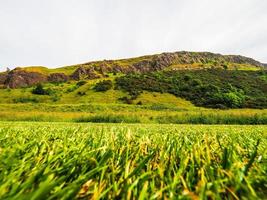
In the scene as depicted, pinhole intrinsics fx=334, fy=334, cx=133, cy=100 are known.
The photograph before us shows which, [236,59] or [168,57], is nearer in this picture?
[168,57]

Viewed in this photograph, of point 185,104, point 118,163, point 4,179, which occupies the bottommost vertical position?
point 185,104

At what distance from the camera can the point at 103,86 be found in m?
82.8

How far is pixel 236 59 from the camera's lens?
187 meters

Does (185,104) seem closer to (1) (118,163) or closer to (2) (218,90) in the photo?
(2) (218,90)

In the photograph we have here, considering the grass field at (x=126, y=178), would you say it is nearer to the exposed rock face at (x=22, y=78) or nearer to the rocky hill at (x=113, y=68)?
the rocky hill at (x=113, y=68)

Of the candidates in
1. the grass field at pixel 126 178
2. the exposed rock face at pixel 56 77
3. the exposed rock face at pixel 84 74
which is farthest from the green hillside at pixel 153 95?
the grass field at pixel 126 178

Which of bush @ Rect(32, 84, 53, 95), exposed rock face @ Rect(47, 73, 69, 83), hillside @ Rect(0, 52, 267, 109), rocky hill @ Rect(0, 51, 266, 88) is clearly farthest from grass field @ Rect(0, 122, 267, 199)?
exposed rock face @ Rect(47, 73, 69, 83)

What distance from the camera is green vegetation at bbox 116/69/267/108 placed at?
252ft

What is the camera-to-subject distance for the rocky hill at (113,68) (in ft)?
420

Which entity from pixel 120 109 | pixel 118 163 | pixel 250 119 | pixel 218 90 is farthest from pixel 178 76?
pixel 118 163

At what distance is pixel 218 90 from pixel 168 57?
224 feet

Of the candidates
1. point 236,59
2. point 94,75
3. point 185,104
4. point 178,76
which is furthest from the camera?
point 236,59

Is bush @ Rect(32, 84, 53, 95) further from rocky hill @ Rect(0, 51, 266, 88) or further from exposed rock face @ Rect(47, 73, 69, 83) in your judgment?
exposed rock face @ Rect(47, 73, 69, 83)

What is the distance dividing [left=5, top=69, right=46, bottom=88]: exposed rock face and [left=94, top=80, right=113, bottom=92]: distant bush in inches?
2066
